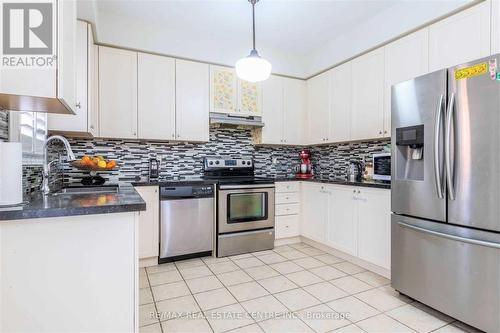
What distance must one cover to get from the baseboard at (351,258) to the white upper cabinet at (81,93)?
2.84 metres

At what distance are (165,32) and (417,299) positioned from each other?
11.7ft

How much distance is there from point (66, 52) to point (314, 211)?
2965 mm

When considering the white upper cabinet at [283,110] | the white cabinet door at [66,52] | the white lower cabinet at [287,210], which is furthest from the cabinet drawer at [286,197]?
the white cabinet door at [66,52]

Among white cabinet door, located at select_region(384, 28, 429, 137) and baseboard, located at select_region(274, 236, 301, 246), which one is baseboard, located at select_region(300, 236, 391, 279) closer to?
baseboard, located at select_region(274, 236, 301, 246)

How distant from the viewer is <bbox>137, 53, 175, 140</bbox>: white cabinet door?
3.12 metres

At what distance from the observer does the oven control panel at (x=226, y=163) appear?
362cm

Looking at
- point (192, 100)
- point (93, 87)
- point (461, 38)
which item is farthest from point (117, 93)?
point (461, 38)

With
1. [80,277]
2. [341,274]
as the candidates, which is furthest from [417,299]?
[80,277]

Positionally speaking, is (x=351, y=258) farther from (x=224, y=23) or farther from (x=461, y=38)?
(x=224, y=23)

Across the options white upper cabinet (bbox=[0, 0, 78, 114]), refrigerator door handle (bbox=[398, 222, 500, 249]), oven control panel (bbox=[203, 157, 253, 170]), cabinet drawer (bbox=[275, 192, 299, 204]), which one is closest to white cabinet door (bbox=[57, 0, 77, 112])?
white upper cabinet (bbox=[0, 0, 78, 114])

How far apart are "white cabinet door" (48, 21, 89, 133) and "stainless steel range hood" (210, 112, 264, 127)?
1374 millimetres

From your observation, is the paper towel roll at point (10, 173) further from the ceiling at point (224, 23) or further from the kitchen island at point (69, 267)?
the ceiling at point (224, 23)

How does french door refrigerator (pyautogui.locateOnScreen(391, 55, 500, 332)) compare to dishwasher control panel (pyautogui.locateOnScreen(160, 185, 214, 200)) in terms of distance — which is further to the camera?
dishwasher control panel (pyautogui.locateOnScreen(160, 185, 214, 200))

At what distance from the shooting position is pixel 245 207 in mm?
3305
